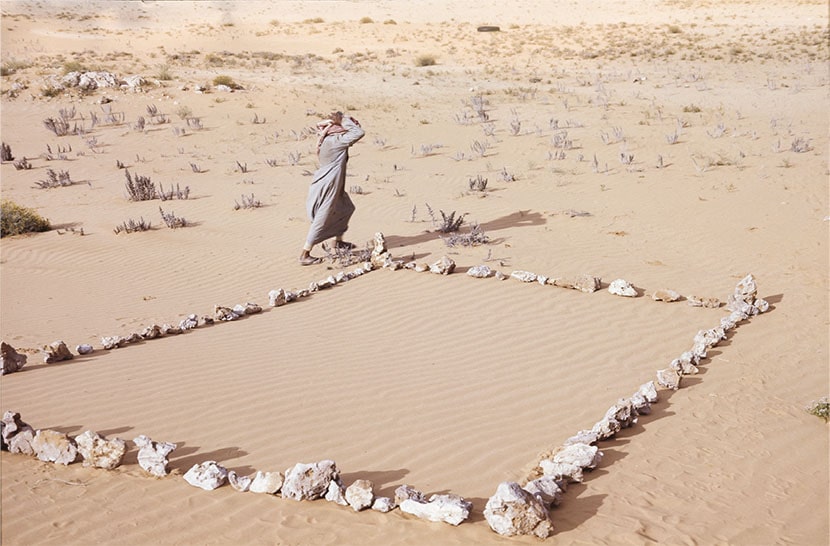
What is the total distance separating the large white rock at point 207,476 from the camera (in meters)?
4.33

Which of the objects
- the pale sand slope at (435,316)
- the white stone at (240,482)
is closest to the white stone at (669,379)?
the pale sand slope at (435,316)

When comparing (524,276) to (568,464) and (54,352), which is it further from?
(54,352)

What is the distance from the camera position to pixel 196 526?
3955 millimetres

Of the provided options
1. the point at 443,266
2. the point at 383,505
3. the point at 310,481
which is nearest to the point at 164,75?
the point at 443,266

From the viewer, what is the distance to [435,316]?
764cm

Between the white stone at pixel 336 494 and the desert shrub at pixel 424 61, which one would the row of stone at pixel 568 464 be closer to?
the white stone at pixel 336 494

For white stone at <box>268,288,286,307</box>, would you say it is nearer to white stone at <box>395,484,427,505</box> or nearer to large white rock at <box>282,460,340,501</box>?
large white rock at <box>282,460,340,501</box>

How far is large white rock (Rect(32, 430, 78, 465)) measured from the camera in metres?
4.62

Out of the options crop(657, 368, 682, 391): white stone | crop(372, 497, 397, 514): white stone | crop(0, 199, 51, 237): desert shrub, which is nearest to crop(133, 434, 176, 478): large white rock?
crop(372, 497, 397, 514): white stone

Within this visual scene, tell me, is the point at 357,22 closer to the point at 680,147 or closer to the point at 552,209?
the point at 680,147

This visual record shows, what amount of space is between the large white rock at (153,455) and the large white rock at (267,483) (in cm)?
62

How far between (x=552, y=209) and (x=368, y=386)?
6.65 meters

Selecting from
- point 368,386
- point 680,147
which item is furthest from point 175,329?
point 680,147

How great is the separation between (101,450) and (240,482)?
1001mm
